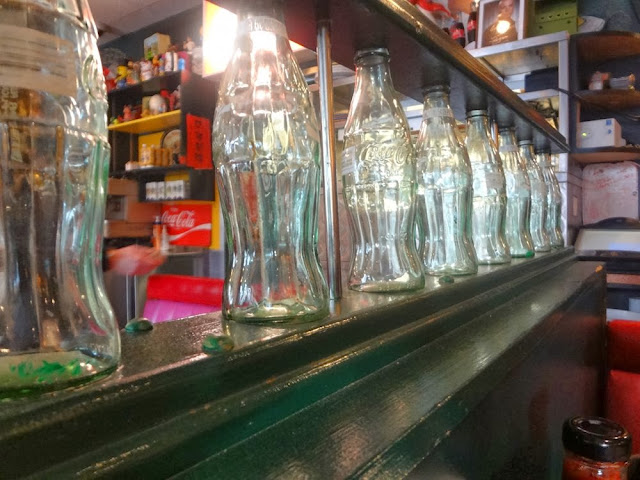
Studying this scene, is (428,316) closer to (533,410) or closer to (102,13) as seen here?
(533,410)

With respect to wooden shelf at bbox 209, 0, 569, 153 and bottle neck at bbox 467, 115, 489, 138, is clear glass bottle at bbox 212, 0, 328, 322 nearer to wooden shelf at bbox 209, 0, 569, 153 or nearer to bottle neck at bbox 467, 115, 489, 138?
wooden shelf at bbox 209, 0, 569, 153

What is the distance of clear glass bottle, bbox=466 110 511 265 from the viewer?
112 cm

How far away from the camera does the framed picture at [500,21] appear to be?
3.14 meters

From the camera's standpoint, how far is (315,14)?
662 mm

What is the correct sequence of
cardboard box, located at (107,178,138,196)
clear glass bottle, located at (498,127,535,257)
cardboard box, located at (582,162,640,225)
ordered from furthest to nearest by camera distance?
1. cardboard box, located at (107,178,138,196)
2. cardboard box, located at (582,162,640,225)
3. clear glass bottle, located at (498,127,535,257)

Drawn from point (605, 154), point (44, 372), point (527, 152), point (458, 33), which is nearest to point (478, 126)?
point (527, 152)

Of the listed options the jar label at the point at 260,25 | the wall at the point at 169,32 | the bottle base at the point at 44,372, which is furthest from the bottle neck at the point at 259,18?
the wall at the point at 169,32

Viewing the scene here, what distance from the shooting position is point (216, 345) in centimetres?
39

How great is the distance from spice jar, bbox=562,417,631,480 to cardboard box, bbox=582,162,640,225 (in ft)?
10.0

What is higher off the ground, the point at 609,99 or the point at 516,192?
the point at 609,99

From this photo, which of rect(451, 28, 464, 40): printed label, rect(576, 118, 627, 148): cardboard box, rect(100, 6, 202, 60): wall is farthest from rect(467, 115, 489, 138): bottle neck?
rect(100, 6, 202, 60): wall

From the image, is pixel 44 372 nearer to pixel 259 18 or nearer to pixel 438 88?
pixel 259 18

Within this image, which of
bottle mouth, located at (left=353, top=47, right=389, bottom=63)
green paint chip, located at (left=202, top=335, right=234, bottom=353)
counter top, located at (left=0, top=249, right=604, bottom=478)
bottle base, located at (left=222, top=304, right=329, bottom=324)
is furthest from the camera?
bottle mouth, located at (left=353, top=47, right=389, bottom=63)

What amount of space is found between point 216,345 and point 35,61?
0.74ft
